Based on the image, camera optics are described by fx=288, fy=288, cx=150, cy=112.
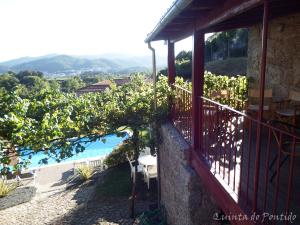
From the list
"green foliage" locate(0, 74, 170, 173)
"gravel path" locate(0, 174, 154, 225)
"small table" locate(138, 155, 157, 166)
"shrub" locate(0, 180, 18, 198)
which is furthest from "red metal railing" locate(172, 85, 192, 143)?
"shrub" locate(0, 180, 18, 198)

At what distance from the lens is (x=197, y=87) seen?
496 centimetres

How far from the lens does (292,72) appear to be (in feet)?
20.5

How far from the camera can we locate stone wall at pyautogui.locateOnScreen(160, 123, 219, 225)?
205 inches

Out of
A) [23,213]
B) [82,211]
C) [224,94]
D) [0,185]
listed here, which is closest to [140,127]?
[224,94]

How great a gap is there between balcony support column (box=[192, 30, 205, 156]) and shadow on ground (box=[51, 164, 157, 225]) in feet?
17.6

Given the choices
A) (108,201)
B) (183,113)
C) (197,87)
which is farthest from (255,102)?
(108,201)

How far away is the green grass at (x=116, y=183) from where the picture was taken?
1147cm

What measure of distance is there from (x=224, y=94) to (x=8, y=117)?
5517 millimetres

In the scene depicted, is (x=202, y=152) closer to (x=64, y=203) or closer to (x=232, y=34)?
(x=64, y=203)

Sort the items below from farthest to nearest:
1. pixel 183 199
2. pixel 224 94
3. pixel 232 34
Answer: pixel 232 34 < pixel 224 94 < pixel 183 199

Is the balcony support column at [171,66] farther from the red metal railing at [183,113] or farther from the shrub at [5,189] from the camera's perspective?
the shrub at [5,189]

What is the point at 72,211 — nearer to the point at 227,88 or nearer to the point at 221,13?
the point at 227,88

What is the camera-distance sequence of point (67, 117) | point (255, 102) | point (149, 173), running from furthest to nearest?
point (149, 173) < point (67, 117) < point (255, 102)

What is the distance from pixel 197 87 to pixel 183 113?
1.42 metres
